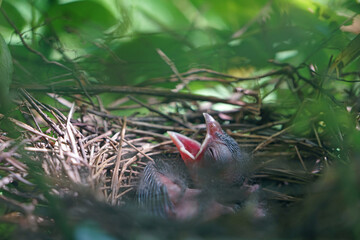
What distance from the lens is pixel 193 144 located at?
1067 mm

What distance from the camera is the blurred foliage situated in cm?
102

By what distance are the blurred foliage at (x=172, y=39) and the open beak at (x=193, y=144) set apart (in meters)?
0.28

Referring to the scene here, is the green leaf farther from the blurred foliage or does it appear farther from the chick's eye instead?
the chick's eye

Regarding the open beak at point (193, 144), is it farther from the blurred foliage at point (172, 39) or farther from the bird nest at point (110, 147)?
the blurred foliage at point (172, 39)

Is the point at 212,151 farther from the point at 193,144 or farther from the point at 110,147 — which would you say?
the point at 110,147

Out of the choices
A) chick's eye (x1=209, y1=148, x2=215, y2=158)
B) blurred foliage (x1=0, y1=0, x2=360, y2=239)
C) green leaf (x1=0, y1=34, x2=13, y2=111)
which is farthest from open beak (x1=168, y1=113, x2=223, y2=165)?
green leaf (x1=0, y1=34, x2=13, y2=111)

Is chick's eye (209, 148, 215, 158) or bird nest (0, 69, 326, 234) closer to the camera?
bird nest (0, 69, 326, 234)

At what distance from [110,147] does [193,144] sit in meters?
0.31

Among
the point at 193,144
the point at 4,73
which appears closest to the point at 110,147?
the point at 193,144

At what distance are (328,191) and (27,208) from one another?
0.56 meters

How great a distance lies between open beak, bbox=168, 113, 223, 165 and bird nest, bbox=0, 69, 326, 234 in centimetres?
10

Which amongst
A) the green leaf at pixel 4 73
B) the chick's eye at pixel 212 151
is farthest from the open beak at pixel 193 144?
the green leaf at pixel 4 73

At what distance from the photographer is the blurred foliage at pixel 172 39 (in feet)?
3.36

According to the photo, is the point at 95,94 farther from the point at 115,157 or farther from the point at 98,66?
the point at 115,157
